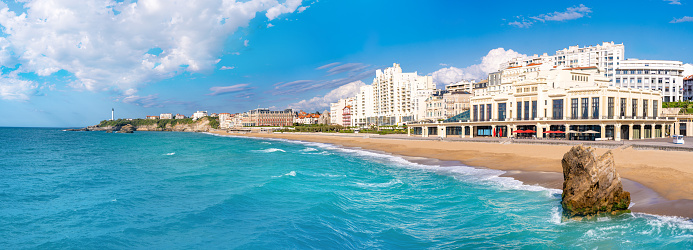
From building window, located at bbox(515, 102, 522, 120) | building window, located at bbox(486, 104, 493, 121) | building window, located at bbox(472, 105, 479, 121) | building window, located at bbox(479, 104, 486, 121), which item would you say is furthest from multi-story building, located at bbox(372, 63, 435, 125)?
building window, located at bbox(515, 102, 522, 120)

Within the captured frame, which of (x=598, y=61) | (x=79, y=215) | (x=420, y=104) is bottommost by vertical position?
(x=79, y=215)

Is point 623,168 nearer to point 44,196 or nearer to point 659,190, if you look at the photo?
point 659,190

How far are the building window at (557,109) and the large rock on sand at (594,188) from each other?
145 feet

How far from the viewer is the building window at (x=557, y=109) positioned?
2069 inches

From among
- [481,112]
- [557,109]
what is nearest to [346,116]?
[481,112]

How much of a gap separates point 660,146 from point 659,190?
64.6 feet

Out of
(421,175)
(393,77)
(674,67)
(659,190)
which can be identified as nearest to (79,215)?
(421,175)

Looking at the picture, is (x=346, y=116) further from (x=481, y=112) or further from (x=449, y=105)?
(x=481, y=112)

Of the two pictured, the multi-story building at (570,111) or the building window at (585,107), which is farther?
the building window at (585,107)

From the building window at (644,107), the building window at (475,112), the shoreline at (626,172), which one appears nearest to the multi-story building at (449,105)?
the building window at (475,112)

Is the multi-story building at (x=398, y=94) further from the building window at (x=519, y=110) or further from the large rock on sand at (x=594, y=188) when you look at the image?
the large rock on sand at (x=594, y=188)

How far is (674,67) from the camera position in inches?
3253

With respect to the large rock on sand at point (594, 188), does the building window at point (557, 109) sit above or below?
above

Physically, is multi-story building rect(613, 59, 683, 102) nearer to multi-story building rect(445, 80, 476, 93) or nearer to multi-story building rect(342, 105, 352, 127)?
multi-story building rect(445, 80, 476, 93)
